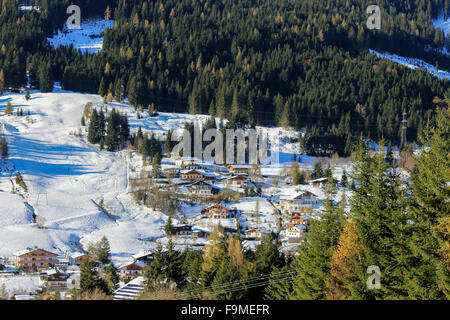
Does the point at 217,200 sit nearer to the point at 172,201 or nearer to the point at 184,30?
the point at 172,201

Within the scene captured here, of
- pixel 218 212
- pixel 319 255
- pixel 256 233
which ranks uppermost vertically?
pixel 319 255

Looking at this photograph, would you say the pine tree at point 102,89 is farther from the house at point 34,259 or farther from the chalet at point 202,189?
A: the house at point 34,259

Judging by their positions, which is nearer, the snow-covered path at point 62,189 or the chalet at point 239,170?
the snow-covered path at point 62,189

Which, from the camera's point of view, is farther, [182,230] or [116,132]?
[116,132]

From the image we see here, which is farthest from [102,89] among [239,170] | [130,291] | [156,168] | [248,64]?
[130,291]

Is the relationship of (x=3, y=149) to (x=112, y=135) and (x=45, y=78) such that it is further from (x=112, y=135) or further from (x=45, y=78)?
(x=45, y=78)

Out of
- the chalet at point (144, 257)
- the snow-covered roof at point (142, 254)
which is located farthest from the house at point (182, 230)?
the chalet at point (144, 257)

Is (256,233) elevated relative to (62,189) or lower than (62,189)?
lower
